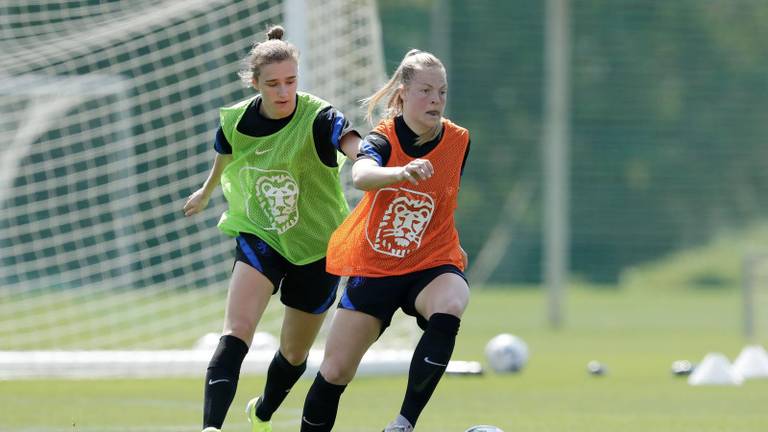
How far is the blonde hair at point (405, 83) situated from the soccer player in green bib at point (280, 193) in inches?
9.7

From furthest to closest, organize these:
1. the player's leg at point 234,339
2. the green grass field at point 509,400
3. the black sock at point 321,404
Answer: the green grass field at point 509,400, the player's leg at point 234,339, the black sock at point 321,404

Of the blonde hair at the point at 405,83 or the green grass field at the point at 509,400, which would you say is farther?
the green grass field at the point at 509,400

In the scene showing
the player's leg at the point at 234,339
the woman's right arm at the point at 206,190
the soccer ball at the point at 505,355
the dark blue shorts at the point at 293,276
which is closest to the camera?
the player's leg at the point at 234,339

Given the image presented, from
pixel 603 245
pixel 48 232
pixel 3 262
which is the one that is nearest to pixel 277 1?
Result: pixel 3 262

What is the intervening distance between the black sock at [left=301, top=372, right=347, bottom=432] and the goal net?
4806 mm

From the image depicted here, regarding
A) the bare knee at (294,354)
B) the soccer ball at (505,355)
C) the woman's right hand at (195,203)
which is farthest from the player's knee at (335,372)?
the soccer ball at (505,355)

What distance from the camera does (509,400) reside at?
8930 millimetres

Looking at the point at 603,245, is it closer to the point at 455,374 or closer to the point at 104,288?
the point at 104,288

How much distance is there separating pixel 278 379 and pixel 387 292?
3.59 feet

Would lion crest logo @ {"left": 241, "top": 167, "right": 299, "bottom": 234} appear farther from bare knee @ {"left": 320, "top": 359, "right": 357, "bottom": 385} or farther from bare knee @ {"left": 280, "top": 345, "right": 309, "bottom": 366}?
bare knee @ {"left": 320, "top": 359, "right": 357, "bottom": 385}

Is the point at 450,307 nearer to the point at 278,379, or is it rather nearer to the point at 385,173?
the point at 385,173

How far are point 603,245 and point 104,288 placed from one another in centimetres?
927

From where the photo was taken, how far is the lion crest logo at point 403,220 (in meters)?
5.72

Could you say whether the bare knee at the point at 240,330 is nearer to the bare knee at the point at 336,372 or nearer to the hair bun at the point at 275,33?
the bare knee at the point at 336,372
